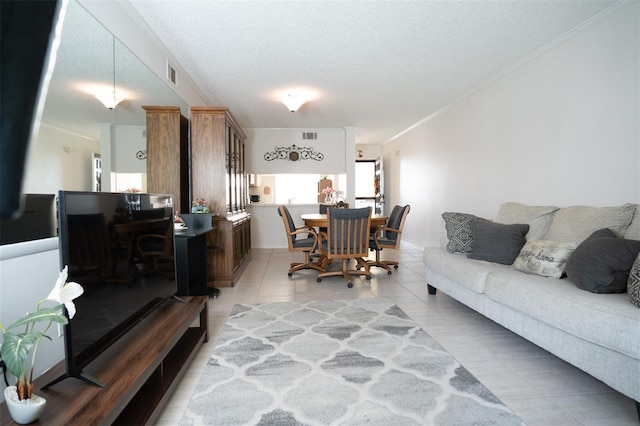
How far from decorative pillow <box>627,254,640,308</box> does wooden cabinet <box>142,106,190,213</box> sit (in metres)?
3.56

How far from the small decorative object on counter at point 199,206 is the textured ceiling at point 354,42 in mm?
1515

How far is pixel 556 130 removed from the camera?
3.53m

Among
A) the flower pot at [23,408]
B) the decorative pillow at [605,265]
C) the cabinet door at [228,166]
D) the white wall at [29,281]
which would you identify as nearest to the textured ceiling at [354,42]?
the cabinet door at [228,166]

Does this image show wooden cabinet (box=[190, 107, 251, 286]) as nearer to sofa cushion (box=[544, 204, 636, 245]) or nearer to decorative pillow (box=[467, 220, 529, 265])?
decorative pillow (box=[467, 220, 529, 265])

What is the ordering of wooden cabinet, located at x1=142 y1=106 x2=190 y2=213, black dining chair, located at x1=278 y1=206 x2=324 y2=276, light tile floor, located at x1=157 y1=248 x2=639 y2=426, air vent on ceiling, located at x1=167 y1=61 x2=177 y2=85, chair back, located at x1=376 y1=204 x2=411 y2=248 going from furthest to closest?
chair back, located at x1=376 y1=204 x2=411 y2=248 < black dining chair, located at x1=278 y1=206 x2=324 y2=276 < air vent on ceiling, located at x1=167 y1=61 x2=177 y2=85 < wooden cabinet, located at x1=142 y1=106 x2=190 y2=213 < light tile floor, located at x1=157 y1=248 x2=639 y2=426

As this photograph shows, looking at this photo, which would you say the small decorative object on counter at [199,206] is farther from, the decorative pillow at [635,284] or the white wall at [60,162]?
the decorative pillow at [635,284]

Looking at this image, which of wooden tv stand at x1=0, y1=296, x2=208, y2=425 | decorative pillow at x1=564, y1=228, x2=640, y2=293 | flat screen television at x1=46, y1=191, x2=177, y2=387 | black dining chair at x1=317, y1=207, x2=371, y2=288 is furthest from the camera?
black dining chair at x1=317, y1=207, x2=371, y2=288

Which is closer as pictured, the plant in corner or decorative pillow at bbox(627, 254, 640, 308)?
the plant in corner

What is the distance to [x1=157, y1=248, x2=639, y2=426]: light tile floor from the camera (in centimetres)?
178

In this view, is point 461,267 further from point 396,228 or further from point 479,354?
point 396,228

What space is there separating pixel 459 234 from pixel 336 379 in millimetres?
2046

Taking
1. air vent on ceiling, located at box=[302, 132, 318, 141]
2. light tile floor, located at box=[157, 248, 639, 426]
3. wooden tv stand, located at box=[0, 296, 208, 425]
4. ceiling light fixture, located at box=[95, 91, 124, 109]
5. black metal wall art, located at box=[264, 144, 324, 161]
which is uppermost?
air vent on ceiling, located at box=[302, 132, 318, 141]

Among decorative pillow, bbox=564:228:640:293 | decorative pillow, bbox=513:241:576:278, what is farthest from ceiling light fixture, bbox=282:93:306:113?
decorative pillow, bbox=564:228:640:293

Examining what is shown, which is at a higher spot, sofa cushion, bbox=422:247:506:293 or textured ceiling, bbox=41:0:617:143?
textured ceiling, bbox=41:0:617:143
